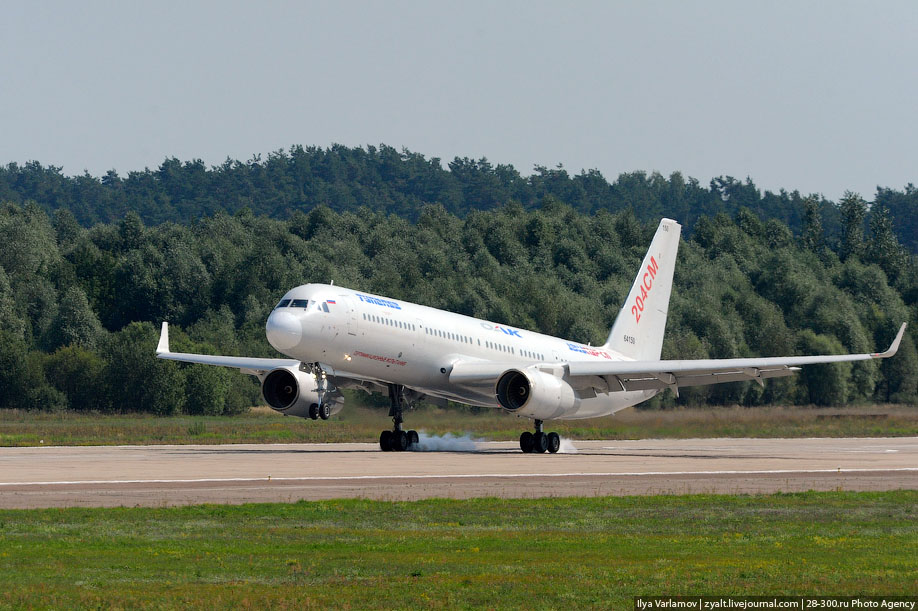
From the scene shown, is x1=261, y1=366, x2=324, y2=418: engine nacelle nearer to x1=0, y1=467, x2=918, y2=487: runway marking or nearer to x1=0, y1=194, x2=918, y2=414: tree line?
x1=0, y1=467, x2=918, y2=487: runway marking

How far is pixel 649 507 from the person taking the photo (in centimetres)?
2250

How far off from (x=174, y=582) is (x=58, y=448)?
106 ft

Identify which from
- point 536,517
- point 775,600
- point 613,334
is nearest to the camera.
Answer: point 775,600

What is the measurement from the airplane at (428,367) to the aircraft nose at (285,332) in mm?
30

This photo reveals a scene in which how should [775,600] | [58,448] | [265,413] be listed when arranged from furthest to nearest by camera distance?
[265,413] → [58,448] → [775,600]

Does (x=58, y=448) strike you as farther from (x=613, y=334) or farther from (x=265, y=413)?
(x=265, y=413)

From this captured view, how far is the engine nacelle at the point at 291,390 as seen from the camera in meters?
40.1

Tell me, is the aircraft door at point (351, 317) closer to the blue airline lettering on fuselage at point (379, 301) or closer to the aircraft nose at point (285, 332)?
the blue airline lettering on fuselage at point (379, 301)

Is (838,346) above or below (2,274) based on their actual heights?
below

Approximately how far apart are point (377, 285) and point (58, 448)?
65768 mm

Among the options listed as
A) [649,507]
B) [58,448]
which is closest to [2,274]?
[58,448]

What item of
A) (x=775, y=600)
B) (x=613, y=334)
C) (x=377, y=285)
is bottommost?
(x=775, y=600)

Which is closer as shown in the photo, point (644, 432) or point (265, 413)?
point (644, 432)

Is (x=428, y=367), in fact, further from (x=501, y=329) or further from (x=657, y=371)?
(x=657, y=371)
